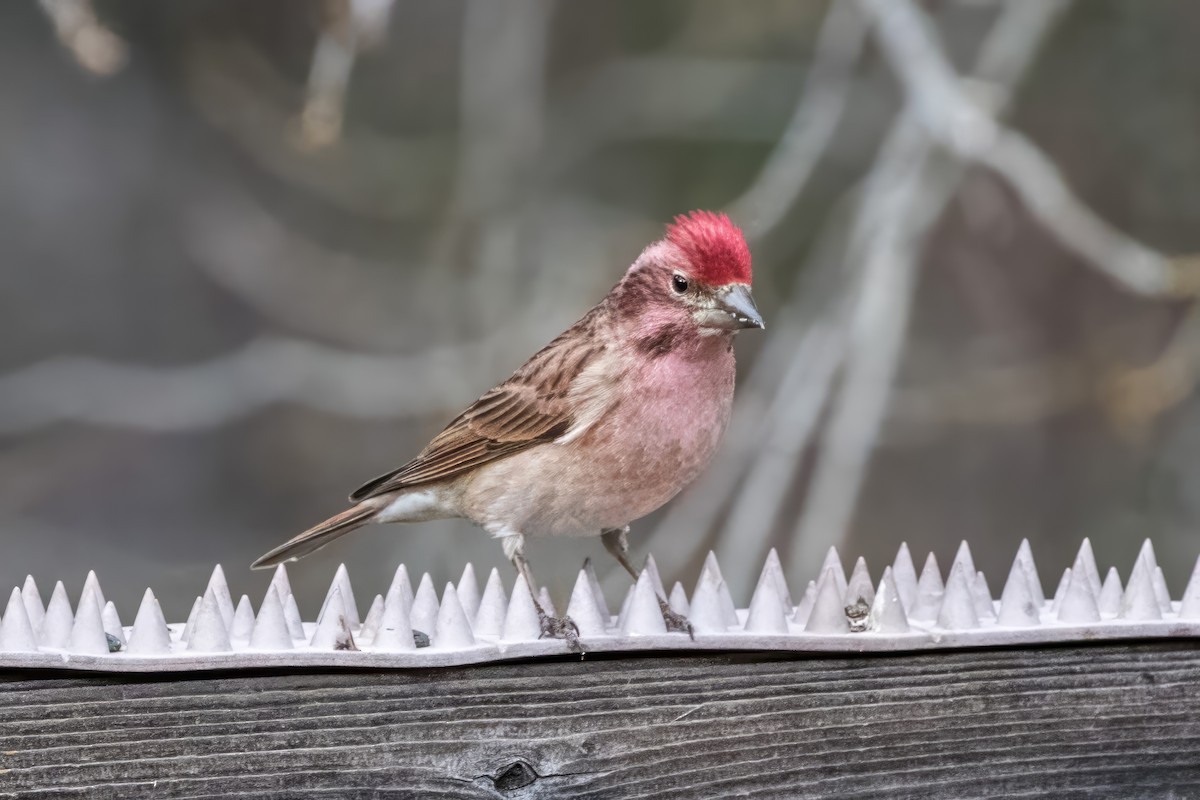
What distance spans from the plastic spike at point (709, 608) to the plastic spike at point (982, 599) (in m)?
0.48

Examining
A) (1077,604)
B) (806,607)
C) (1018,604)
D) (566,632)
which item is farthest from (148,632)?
(1077,604)

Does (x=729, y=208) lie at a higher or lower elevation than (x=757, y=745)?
higher

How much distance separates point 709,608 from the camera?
8.30 feet

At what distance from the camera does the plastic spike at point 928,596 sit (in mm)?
2711

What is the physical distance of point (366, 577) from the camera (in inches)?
225

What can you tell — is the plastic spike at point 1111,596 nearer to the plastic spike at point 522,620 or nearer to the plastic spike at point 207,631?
the plastic spike at point 522,620

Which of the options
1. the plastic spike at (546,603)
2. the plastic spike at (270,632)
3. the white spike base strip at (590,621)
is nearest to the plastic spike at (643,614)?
the white spike base strip at (590,621)

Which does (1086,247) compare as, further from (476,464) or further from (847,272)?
(476,464)

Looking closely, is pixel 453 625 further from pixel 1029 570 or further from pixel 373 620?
pixel 1029 570

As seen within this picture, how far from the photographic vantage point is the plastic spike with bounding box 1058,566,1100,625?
8.59ft

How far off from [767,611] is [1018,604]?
471 millimetres

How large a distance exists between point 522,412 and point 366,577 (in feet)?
8.13

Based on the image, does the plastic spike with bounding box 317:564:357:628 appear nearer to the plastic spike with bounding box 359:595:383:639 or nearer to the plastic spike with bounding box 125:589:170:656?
the plastic spike with bounding box 359:595:383:639

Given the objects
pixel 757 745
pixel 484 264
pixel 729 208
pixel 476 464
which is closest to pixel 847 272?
pixel 729 208
